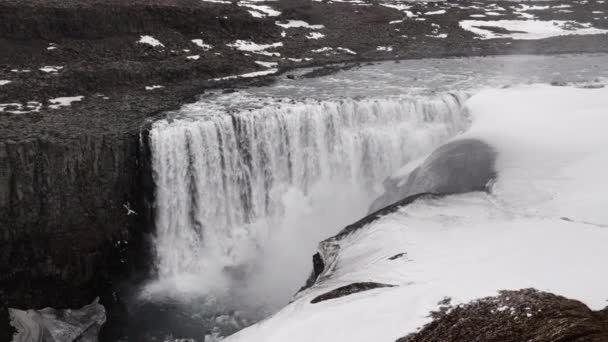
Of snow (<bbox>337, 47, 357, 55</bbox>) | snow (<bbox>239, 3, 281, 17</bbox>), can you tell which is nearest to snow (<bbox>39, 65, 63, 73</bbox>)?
snow (<bbox>239, 3, 281, 17</bbox>)

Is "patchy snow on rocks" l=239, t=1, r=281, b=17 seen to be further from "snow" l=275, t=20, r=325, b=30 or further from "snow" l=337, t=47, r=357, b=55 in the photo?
"snow" l=337, t=47, r=357, b=55

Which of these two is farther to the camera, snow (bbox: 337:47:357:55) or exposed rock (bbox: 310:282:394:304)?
snow (bbox: 337:47:357:55)


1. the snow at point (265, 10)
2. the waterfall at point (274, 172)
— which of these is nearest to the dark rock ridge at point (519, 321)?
the waterfall at point (274, 172)

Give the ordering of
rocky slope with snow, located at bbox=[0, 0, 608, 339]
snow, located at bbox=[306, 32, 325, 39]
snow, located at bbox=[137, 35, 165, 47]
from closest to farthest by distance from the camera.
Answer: rocky slope with snow, located at bbox=[0, 0, 608, 339] → snow, located at bbox=[137, 35, 165, 47] → snow, located at bbox=[306, 32, 325, 39]

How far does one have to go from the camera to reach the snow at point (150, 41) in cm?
2894

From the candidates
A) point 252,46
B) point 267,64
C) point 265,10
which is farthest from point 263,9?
point 267,64

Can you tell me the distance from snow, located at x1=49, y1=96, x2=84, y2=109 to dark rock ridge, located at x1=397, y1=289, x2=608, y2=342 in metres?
17.7

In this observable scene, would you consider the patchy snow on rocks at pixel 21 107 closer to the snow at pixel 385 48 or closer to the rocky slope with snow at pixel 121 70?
the rocky slope with snow at pixel 121 70

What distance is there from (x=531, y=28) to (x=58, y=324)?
38.5 meters

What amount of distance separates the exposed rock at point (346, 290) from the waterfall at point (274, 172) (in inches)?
332

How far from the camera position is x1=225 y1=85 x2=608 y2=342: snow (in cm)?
922

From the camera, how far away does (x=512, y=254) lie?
11.7 meters

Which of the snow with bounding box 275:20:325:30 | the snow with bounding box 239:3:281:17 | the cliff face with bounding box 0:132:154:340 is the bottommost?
the cliff face with bounding box 0:132:154:340

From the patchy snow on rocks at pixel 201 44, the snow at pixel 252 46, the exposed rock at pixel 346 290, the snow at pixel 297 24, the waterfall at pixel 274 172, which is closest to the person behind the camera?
the exposed rock at pixel 346 290
